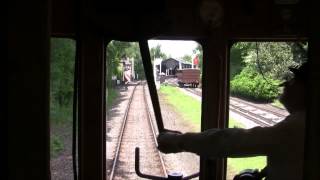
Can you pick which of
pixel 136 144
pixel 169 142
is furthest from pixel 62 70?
pixel 169 142

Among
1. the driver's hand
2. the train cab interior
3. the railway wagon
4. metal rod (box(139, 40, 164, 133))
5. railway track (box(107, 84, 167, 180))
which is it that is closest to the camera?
the train cab interior

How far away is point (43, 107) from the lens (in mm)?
649

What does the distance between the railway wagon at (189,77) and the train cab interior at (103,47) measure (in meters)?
0.05

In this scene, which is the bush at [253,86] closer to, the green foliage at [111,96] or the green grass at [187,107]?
the green grass at [187,107]

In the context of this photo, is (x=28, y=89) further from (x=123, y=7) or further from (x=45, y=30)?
(x=123, y=7)

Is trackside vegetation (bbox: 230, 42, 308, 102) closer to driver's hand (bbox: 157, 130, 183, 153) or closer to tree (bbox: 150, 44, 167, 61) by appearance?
tree (bbox: 150, 44, 167, 61)

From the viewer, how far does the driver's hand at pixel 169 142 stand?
3.55ft

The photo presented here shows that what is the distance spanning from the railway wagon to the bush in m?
0.21

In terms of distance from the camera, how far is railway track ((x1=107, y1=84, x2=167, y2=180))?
8.68 feet

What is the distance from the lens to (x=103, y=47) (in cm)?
252

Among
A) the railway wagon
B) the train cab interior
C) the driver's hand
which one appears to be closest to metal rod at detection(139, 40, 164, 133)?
the train cab interior

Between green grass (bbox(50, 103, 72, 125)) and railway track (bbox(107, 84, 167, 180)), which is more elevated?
green grass (bbox(50, 103, 72, 125))

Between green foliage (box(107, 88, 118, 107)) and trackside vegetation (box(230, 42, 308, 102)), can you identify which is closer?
trackside vegetation (box(230, 42, 308, 102))

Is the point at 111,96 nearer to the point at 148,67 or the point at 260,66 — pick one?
the point at 260,66
